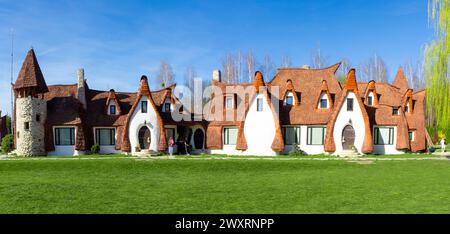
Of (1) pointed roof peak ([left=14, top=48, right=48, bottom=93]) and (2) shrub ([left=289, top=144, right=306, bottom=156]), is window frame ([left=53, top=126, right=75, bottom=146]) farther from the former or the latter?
(2) shrub ([left=289, top=144, right=306, bottom=156])

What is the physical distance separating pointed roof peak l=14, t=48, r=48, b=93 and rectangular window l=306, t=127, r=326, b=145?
26922 millimetres

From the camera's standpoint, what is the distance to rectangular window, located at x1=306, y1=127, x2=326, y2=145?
30719 millimetres

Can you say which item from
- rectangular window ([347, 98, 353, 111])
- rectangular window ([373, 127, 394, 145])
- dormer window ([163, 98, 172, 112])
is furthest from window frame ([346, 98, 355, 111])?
dormer window ([163, 98, 172, 112])

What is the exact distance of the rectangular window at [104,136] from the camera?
32.6 meters

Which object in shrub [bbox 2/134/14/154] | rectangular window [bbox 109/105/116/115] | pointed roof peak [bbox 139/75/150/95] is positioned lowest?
shrub [bbox 2/134/14/154]

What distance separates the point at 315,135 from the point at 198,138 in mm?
11762

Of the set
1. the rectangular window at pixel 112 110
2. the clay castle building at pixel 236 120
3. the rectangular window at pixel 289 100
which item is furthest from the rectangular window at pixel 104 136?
the rectangular window at pixel 289 100

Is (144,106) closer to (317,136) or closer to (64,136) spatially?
(64,136)

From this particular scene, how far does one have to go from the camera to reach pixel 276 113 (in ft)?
100

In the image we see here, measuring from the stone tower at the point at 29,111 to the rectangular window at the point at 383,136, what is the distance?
32.4 m

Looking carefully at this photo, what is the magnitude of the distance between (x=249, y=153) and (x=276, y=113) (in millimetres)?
4655

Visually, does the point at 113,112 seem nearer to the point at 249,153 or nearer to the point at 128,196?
the point at 249,153

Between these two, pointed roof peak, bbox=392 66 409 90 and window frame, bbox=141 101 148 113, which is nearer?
window frame, bbox=141 101 148 113
